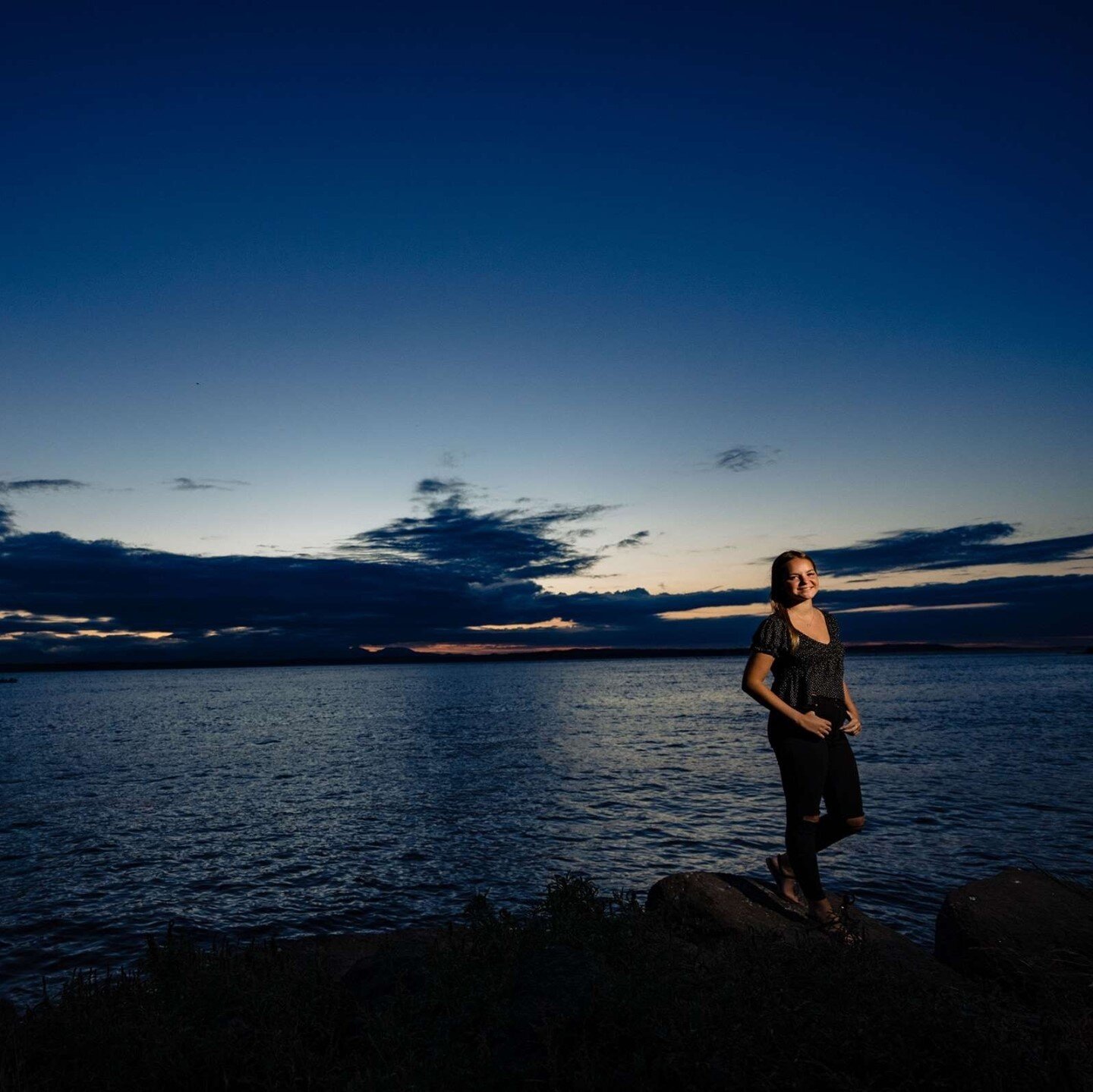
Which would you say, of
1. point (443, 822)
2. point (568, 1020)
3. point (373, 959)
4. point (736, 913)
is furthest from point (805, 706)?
point (443, 822)

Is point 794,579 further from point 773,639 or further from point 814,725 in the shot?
point 814,725

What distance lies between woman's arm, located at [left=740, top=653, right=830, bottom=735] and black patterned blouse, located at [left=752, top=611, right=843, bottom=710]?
87mm

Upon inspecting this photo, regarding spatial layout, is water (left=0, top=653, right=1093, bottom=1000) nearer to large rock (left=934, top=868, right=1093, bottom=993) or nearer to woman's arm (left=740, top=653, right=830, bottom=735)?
large rock (left=934, top=868, right=1093, bottom=993)

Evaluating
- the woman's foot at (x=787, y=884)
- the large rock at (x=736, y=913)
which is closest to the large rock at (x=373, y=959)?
the large rock at (x=736, y=913)

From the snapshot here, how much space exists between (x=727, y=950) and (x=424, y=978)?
2.32 meters

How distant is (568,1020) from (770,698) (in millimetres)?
3122

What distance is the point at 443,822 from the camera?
17.7 metres

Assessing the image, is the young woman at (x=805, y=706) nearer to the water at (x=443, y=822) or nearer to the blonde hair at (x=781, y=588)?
the blonde hair at (x=781, y=588)

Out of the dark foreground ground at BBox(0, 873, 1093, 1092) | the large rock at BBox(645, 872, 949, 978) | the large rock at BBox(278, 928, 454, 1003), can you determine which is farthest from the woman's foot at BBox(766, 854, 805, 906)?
the large rock at BBox(278, 928, 454, 1003)

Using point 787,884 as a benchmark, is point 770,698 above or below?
above

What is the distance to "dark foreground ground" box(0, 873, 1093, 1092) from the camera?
12.8 feet

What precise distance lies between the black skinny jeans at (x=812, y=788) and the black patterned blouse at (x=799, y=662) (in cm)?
33

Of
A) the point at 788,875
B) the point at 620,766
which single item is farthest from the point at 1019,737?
the point at 788,875

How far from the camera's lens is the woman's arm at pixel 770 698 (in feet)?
20.8
